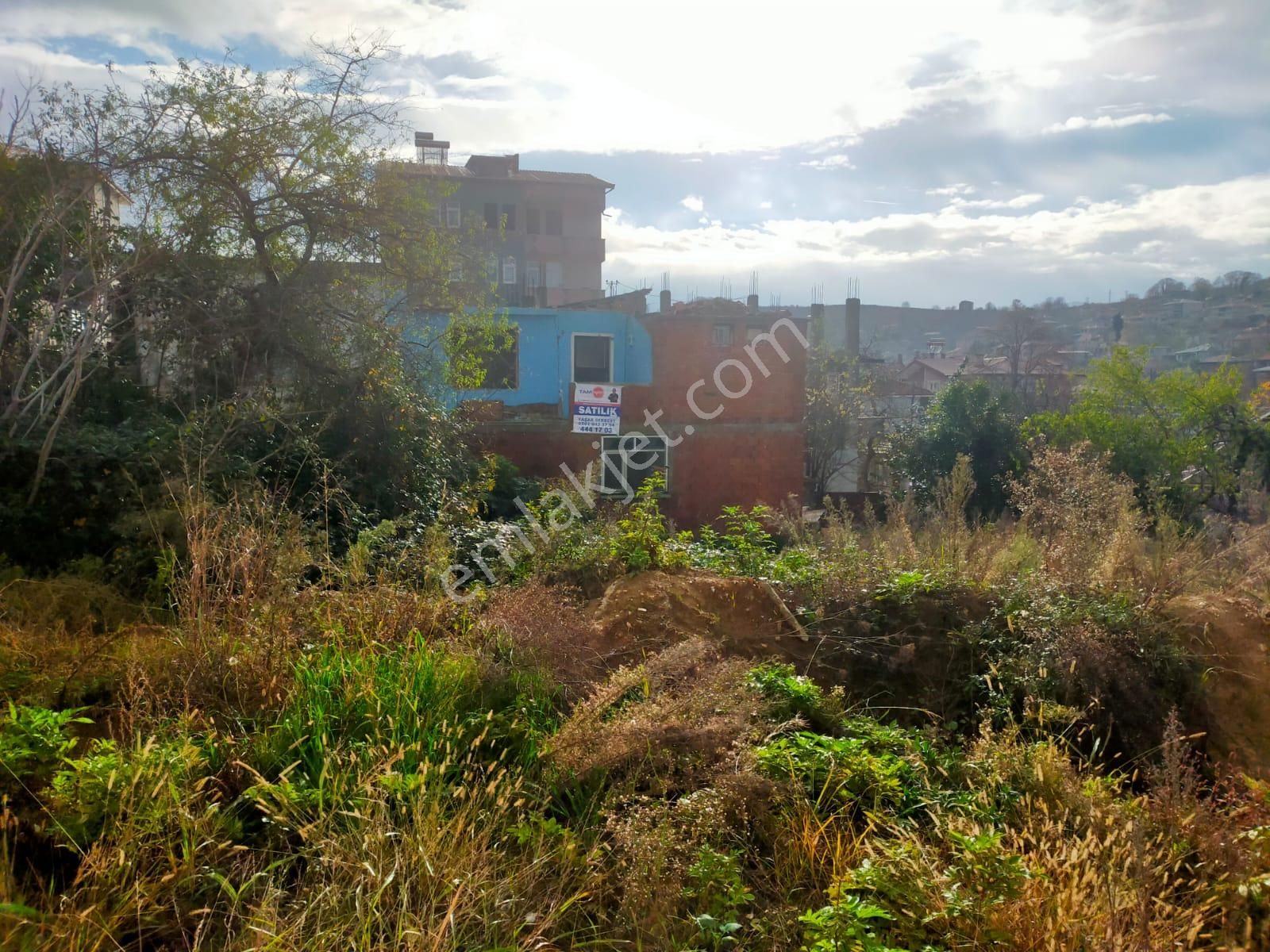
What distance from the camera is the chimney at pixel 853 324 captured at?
3479cm

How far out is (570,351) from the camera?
923 inches

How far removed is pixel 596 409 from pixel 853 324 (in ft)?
72.1

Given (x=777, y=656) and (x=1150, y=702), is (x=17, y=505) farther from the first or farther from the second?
(x=1150, y=702)

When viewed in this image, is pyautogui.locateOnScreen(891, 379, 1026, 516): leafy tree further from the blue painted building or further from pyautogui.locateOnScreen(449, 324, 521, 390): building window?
pyautogui.locateOnScreen(449, 324, 521, 390): building window

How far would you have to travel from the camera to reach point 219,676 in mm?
3838

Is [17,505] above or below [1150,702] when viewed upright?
above

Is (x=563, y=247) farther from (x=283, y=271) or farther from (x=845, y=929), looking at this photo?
(x=845, y=929)

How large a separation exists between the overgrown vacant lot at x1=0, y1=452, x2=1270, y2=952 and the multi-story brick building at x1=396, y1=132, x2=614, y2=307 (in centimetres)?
3293

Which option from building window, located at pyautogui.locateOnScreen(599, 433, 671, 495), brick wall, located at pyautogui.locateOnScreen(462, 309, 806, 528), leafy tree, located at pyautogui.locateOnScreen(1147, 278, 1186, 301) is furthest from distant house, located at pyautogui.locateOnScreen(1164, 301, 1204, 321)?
building window, located at pyautogui.locateOnScreen(599, 433, 671, 495)

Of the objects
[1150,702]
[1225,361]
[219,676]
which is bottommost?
[1150,702]

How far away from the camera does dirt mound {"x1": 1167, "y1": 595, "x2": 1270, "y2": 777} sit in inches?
198

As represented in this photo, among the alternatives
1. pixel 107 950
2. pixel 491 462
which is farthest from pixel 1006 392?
pixel 107 950

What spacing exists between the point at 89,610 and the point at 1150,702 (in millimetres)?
6055

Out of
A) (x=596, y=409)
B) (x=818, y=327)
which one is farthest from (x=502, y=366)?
(x=818, y=327)
